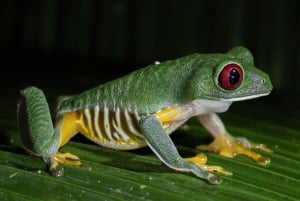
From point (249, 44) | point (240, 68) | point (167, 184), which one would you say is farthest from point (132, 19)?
point (167, 184)

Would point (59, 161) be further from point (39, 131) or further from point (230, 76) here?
point (230, 76)

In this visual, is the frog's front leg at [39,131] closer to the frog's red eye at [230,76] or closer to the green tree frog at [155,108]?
the green tree frog at [155,108]

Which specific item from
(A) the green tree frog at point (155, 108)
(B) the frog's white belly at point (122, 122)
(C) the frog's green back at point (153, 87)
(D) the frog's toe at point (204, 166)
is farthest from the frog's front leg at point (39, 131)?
(D) the frog's toe at point (204, 166)

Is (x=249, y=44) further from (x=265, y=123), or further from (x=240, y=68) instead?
(x=240, y=68)

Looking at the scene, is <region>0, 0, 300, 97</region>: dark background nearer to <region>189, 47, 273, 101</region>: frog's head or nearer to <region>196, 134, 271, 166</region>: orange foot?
<region>196, 134, 271, 166</region>: orange foot

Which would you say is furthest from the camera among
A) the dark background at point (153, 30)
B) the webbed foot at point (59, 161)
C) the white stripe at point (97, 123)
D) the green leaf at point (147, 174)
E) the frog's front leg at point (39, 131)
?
the dark background at point (153, 30)

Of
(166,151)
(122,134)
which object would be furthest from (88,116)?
(166,151)

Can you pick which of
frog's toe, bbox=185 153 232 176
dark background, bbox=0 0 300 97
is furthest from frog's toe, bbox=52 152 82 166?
dark background, bbox=0 0 300 97
